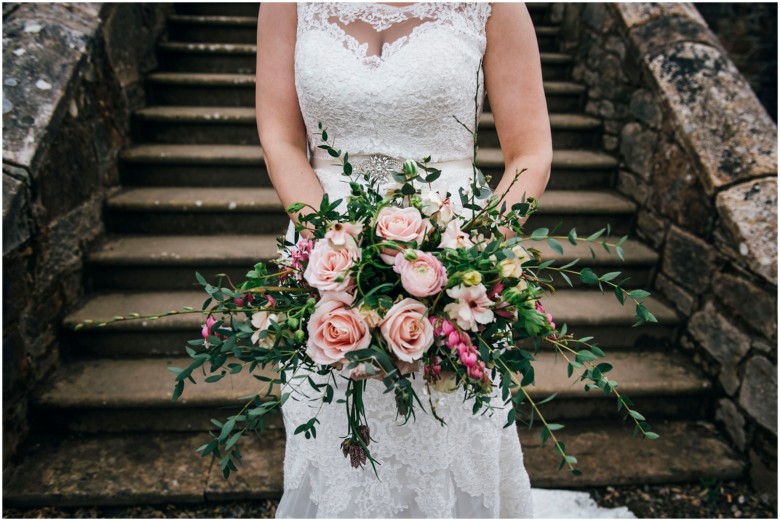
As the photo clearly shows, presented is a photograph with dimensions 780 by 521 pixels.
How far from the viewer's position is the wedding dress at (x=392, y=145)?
153 cm

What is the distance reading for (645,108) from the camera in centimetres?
328

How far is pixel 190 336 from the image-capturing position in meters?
2.91

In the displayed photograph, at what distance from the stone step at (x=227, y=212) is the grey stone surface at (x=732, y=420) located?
3.97 feet

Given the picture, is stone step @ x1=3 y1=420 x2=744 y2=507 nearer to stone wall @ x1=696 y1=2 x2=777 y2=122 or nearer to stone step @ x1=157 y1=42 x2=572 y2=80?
stone step @ x1=157 y1=42 x2=572 y2=80

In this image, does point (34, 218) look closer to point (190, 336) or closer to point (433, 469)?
point (190, 336)

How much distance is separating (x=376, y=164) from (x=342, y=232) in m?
0.67

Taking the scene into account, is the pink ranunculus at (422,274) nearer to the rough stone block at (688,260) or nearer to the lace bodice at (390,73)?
the lace bodice at (390,73)

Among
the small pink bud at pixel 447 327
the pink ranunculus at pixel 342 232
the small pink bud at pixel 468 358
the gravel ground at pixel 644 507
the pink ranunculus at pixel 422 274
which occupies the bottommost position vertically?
the gravel ground at pixel 644 507

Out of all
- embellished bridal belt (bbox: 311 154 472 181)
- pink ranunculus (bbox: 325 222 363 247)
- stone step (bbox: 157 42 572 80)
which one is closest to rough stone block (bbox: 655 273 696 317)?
embellished bridal belt (bbox: 311 154 472 181)

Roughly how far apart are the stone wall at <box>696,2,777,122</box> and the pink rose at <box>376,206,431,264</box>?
5.54m

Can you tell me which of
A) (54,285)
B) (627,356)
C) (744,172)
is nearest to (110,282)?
(54,285)

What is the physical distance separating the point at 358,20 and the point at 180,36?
3.48 meters

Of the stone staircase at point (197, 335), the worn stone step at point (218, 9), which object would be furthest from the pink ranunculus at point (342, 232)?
the worn stone step at point (218, 9)

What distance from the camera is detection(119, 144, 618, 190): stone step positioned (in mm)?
3559
